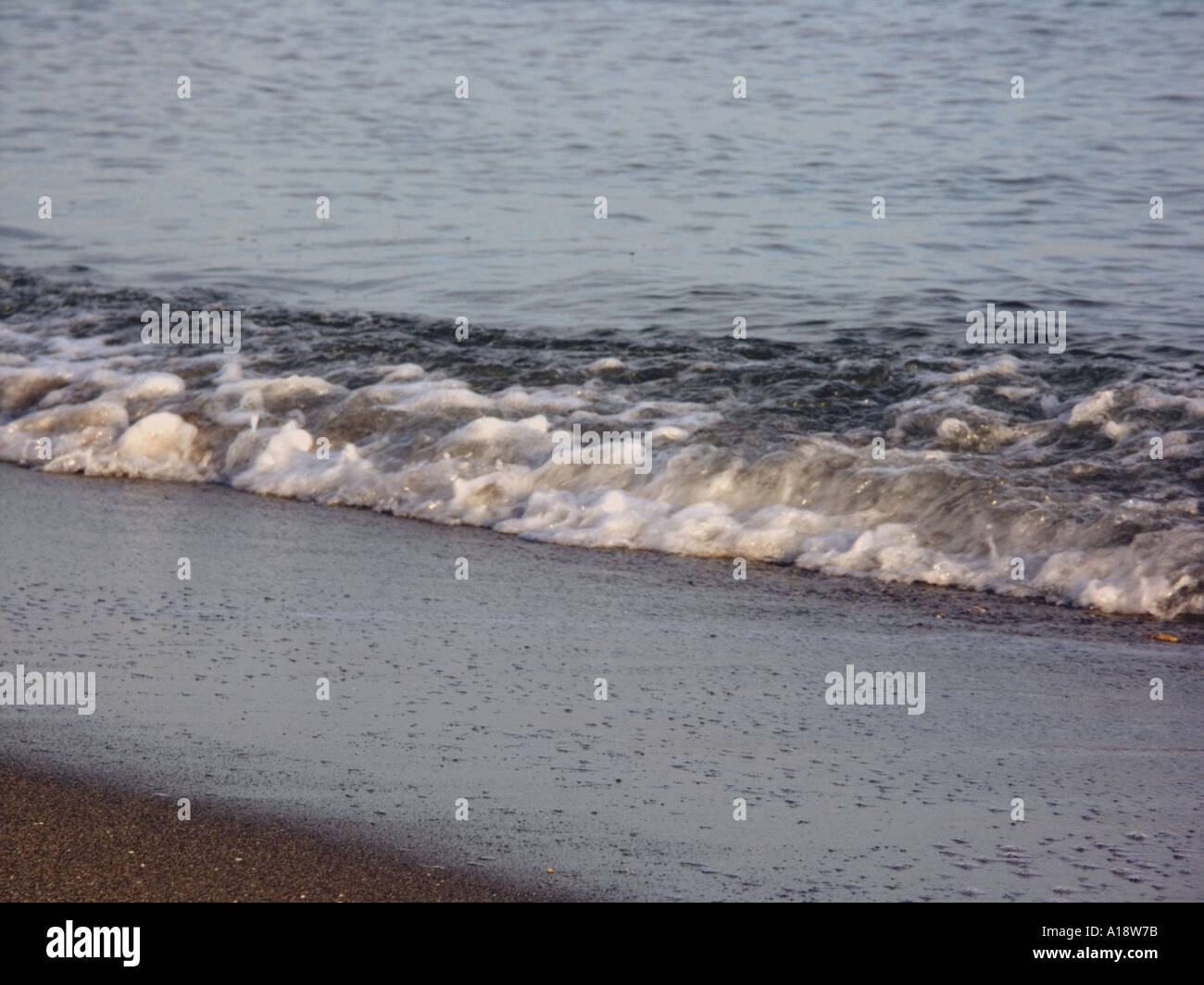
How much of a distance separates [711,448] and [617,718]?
9.24ft

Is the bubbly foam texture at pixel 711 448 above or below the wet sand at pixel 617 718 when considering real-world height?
above

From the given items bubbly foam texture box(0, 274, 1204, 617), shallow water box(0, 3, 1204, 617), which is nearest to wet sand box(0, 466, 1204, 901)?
bubbly foam texture box(0, 274, 1204, 617)

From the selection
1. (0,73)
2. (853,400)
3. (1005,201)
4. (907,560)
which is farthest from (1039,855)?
(0,73)

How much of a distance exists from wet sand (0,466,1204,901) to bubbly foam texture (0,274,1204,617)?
0.35 m

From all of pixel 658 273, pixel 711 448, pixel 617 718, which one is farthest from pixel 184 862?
pixel 658 273

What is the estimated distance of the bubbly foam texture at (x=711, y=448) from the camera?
5.84 m

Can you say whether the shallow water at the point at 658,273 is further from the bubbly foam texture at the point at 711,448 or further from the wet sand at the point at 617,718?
the wet sand at the point at 617,718

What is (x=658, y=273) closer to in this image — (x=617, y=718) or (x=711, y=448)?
(x=711, y=448)

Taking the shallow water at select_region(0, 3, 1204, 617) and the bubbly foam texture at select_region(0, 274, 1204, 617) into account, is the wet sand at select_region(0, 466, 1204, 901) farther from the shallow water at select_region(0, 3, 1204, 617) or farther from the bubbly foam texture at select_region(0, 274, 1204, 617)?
the shallow water at select_region(0, 3, 1204, 617)

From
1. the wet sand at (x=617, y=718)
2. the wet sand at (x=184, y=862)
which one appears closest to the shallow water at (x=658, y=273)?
the wet sand at (x=617, y=718)

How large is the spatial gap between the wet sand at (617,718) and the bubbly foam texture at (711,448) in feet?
1.15

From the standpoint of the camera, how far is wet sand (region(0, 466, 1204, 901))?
3.37 m
